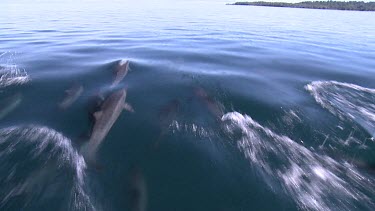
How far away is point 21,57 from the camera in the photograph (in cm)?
1820

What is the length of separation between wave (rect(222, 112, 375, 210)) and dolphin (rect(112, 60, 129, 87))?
607 cm

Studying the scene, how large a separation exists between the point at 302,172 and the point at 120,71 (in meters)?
9.90

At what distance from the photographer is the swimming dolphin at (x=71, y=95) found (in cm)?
1187

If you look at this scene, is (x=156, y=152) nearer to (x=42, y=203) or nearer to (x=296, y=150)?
(x=42, y=203)

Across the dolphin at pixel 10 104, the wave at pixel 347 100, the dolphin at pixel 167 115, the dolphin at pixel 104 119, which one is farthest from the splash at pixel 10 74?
the wave at pixel 347 100

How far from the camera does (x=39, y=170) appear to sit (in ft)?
27.6

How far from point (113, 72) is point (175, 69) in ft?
11.0

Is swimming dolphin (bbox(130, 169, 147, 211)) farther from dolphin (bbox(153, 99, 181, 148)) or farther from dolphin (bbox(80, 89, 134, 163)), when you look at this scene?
dolphin (bbox(80, 89, 134, 163))

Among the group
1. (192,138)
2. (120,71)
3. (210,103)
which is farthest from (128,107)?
(120,71)

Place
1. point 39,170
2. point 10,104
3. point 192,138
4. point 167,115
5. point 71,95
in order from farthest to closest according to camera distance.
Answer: point 71,95, point 10,104, point 167,115, point 192,138, point 39,170

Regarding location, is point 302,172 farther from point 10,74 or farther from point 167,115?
point 10,74

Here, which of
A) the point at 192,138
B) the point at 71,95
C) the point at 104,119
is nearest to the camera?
the point at 192,138

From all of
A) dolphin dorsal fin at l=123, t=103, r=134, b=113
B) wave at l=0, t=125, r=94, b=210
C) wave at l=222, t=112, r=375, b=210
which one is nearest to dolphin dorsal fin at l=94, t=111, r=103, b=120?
dolphin dorsal fin at l=123, t=103, r=134, b=113

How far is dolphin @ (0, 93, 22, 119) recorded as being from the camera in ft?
36.8
